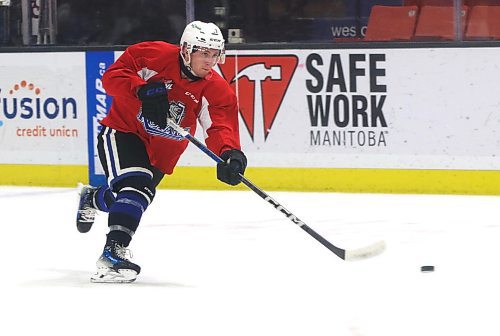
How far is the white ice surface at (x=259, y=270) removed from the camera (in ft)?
11.9

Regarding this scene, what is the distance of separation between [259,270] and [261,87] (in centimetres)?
270

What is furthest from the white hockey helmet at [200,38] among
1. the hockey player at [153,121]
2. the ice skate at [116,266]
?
the ice skate at [116,266]

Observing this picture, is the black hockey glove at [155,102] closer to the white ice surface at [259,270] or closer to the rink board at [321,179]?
the white ice surface at [259,270]

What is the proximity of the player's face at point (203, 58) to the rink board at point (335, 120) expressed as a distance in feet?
9.04

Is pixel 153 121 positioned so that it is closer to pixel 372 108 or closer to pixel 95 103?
pixel 372 108

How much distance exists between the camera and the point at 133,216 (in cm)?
429

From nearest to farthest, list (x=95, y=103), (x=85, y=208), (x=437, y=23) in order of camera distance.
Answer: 1. (x=85, y=208)
2. (x=437, y=23)
3. (x=95, y=103)

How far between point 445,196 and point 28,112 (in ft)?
8.20

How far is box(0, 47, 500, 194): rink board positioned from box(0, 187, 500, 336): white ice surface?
0.19 meters

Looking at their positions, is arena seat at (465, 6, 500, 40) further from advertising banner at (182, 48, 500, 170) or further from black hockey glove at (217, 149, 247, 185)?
black hockey glove at (217, 149, 247, 185)

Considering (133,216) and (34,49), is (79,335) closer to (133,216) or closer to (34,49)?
(133,216)

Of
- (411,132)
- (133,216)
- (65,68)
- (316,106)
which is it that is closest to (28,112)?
(65,68)

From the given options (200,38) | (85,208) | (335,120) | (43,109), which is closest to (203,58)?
(200,38)

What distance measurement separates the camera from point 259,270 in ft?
15.1
